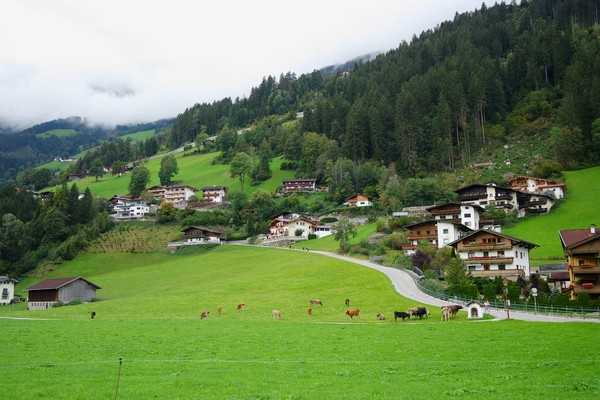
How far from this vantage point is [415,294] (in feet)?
165

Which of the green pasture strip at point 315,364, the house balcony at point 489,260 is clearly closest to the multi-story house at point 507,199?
the house balcony at point 489,260

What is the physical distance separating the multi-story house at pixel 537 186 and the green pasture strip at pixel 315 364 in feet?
244

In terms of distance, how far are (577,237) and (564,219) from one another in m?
29.5

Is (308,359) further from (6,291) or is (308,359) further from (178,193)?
(178,193)

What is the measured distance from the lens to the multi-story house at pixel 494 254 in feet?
213

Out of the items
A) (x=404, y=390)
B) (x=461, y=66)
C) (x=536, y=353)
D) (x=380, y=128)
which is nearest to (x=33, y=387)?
(x=404, y=390)

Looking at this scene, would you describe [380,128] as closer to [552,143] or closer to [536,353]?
[552,143]

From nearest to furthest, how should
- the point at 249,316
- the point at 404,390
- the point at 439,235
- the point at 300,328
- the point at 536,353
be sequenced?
the point at 404,390 < the point at 536,353 < the point at 300,328 < the point at 249,316 < the point at 439,235

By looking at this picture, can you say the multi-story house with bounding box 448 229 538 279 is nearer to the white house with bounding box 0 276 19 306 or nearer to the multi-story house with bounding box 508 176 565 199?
the multi-story house with bounding box 508 176 565 199

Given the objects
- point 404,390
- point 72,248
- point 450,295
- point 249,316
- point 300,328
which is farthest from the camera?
point 72,248

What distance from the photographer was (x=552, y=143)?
353 ft

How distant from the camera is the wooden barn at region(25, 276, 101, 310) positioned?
70.8 metres

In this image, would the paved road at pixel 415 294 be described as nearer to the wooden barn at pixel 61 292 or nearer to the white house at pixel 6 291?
the wooden barn at pixel 61 292

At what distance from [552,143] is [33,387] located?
114 metres
